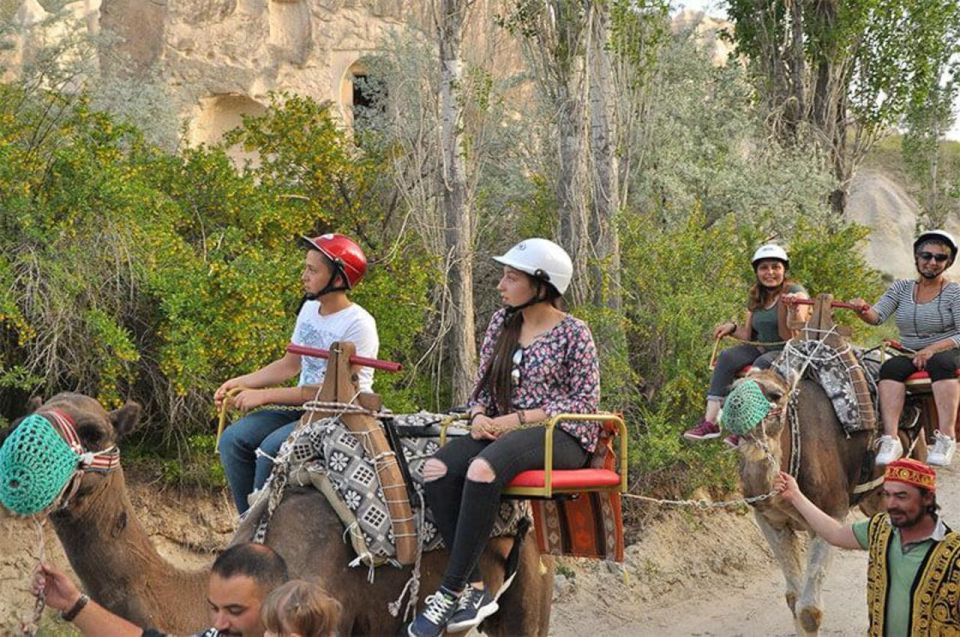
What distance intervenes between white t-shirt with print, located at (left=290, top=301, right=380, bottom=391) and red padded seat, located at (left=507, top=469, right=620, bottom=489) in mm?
905

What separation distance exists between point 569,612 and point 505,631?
415 cm

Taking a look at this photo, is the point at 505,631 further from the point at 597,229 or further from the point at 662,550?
the point at 597,229

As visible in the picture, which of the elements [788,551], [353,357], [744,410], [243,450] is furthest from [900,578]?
[788,551]

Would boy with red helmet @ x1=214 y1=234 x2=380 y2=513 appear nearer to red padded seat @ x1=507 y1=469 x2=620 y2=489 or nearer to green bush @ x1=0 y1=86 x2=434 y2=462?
red padded seat @ x1=507 y1=469 x2=620 y2=489

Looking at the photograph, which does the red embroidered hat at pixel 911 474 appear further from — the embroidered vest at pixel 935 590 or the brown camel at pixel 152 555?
the brown camel at pixel 152 555

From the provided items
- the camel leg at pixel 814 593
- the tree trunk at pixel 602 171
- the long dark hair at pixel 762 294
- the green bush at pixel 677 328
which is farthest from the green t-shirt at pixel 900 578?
the tree trunk at pixel 602 171

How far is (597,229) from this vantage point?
12.8 m

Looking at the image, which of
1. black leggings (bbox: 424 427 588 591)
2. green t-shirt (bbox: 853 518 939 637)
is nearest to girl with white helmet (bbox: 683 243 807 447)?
black leggings (bbox: 424 427 588 591)

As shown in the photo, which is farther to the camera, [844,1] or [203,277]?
[844,1]

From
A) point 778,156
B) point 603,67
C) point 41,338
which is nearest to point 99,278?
point 41,338

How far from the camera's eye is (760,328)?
9.30 m

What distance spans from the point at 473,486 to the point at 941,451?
4541 mm

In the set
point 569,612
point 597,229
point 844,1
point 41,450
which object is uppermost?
point 844,1

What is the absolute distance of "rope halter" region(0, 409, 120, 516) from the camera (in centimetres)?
445
